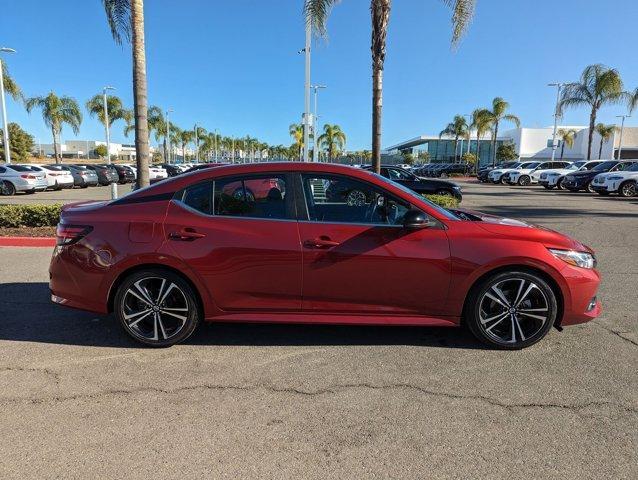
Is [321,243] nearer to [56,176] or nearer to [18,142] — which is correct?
[56,176]

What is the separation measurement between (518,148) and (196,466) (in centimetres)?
9201

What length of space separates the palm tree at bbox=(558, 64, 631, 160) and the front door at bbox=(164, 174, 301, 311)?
3791 centimetres

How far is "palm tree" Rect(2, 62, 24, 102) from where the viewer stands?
31.2 metres

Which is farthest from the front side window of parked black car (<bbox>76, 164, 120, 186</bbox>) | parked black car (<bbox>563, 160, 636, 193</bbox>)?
parked black car (<bbox>76, 164, 120, 186</bbox>)

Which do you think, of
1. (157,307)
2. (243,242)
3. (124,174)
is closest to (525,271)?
(243,242)

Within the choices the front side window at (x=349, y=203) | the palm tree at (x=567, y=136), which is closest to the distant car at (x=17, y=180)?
the front side window at (x=349, y=203)

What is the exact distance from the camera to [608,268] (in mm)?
7293

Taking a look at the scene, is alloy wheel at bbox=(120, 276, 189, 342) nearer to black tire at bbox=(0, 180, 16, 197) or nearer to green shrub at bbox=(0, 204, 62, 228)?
green shrub at bbox=(0, 204, 62, 228)

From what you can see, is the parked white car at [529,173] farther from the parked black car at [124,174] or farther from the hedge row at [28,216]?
the hedge row at [28,216]

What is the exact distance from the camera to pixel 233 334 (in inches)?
177

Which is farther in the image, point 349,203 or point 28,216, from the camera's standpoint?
point 28,216

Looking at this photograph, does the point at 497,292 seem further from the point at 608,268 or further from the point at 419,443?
the point at 608,268

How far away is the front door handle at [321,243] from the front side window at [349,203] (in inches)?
7.3

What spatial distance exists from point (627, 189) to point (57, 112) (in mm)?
48438
